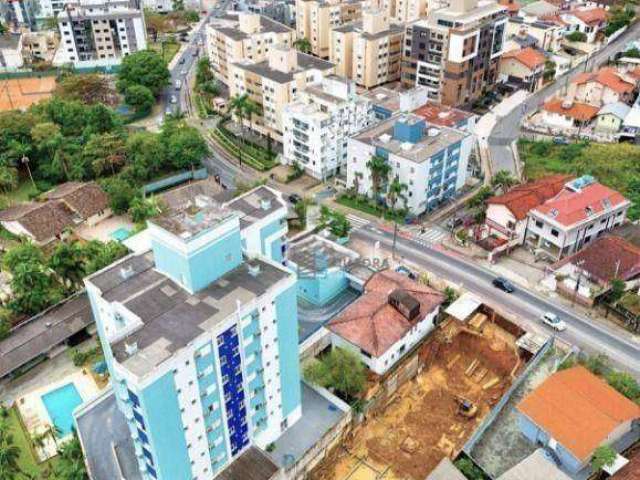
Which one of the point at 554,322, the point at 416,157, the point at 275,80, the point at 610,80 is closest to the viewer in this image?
the point at 554,322

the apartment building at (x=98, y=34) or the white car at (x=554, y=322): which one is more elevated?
the apartment building at (x=98, y=34)

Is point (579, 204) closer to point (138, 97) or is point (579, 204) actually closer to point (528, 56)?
point (528, 56)

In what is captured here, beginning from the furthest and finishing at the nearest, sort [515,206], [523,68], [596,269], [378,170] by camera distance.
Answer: [523,68] → [378,170] → [515,206] → [596,269]

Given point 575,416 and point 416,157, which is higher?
point 416,157

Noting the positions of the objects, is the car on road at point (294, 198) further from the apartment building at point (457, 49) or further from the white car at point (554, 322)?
the apartment building at point (457, 49)

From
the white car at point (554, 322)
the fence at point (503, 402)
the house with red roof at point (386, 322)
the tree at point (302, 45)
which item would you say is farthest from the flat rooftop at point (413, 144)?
the tree at point (302, 45)

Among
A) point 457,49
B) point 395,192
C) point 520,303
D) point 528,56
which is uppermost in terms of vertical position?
point 457,49

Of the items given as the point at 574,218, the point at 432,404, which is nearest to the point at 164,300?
the point at 432,404
